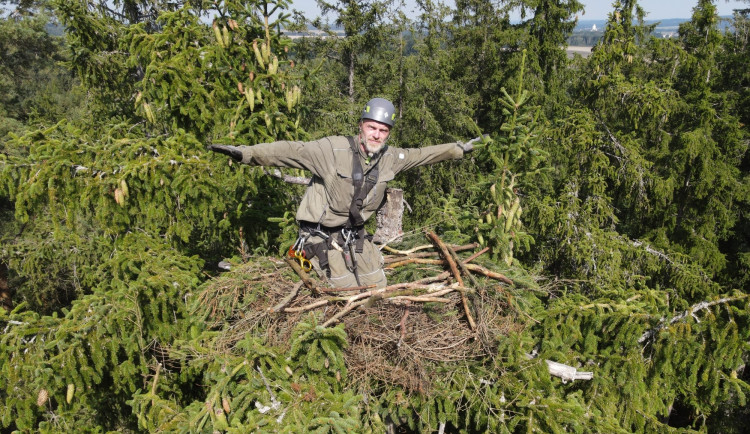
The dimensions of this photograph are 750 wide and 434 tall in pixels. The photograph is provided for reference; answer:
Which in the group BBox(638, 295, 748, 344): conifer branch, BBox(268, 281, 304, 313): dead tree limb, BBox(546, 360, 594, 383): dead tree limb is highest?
BBox(268, 281, 304, 313): dead tree limb

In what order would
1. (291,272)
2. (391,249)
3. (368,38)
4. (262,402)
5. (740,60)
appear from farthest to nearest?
(368,38)
(740,60)
(391,249)
(291,272)
(262,402)

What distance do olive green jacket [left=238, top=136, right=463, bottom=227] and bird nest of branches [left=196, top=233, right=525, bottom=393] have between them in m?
0.64

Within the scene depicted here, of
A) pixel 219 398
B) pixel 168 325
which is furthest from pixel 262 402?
pixel 168 325

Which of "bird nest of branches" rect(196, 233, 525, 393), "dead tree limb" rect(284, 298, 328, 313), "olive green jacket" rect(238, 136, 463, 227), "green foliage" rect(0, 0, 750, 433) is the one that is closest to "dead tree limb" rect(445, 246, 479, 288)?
"bird nest of branches" rect(196, 233, 525, 393)

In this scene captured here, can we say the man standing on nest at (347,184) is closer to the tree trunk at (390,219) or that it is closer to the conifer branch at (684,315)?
the tree trunk at (390,219)

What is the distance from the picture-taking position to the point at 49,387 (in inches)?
153

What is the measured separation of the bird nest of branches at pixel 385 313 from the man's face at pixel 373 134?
1.34m

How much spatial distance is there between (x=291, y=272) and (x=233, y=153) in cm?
140

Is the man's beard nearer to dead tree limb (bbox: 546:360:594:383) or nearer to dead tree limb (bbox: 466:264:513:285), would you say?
dead tree limb (bbox: 466:264:513:285)

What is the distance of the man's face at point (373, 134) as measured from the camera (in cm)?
437

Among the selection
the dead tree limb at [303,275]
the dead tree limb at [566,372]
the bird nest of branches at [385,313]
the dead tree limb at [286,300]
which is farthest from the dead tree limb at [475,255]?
the dead tree limb at [286,300]

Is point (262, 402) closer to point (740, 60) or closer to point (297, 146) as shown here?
point (297, 146)

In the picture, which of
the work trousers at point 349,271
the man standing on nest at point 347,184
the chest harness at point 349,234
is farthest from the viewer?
the work trousers at point 349,271

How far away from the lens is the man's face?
4367 millimetres
